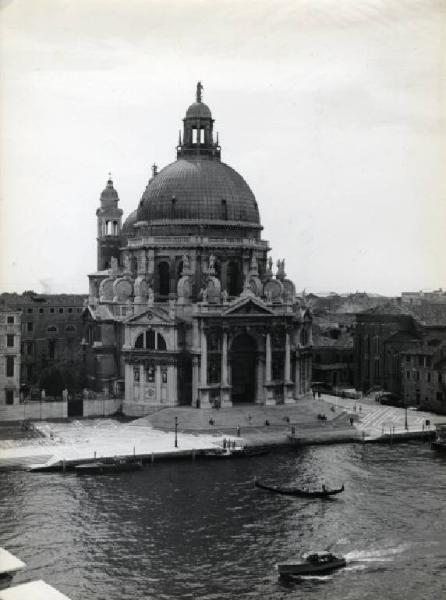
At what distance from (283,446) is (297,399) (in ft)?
46.8

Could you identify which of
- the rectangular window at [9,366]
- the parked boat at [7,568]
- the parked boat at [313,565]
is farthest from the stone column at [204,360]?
the parked boat at [7,568]

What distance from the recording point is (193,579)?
142ft

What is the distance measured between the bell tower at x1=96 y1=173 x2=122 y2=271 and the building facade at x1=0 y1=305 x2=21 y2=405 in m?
29.1

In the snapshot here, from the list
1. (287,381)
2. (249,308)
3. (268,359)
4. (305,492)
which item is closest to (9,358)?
(249,308)

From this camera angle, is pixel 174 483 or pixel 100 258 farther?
pixel 100 258

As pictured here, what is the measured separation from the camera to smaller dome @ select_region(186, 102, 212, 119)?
94.4 metres

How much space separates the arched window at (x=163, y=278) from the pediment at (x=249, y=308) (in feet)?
32.2

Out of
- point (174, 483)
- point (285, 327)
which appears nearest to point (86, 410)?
point (285, 327)

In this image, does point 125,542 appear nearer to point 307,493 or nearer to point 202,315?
point 307,493

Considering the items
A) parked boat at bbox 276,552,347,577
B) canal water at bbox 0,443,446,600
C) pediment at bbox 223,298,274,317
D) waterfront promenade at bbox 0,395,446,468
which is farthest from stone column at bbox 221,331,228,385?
parked boat at bbox 276,552,347,577

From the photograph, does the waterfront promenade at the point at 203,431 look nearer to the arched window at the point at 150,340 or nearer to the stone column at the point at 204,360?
the stone column at the point at 204,360

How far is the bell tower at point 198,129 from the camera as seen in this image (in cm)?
9444

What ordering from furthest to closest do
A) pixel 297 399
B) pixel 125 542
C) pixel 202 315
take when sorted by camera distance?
1. pixel 297 399
2. pixel 202 315
3. pixel 125 542

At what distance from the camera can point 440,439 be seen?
7406 centimetres
